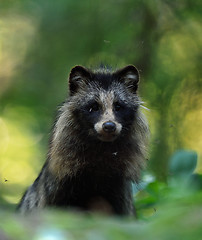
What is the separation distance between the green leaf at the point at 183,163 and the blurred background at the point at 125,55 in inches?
141

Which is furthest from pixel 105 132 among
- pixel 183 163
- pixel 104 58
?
pixel 104 58

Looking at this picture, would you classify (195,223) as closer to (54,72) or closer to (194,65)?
(194,65)

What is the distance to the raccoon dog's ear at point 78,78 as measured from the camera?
536 cm

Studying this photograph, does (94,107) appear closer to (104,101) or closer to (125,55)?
(104,101)

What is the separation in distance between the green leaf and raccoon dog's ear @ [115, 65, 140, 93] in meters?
1.50

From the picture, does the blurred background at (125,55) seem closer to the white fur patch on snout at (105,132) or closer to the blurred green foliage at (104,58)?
the blurred green foliage at (104,58)

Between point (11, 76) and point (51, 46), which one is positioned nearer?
point (51, 46)

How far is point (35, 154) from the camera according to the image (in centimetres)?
1112

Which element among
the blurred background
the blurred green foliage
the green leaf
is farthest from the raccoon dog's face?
the blurred background

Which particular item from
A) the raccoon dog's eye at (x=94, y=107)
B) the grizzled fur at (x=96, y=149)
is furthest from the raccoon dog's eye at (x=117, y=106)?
the raccoon dog's eye at (x=94, y=107)

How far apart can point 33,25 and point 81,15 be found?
1863 mm

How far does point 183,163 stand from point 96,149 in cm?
118

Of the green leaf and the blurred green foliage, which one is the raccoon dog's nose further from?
the blurred green foliage

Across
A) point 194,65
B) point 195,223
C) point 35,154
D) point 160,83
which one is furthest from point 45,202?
point 35,154
